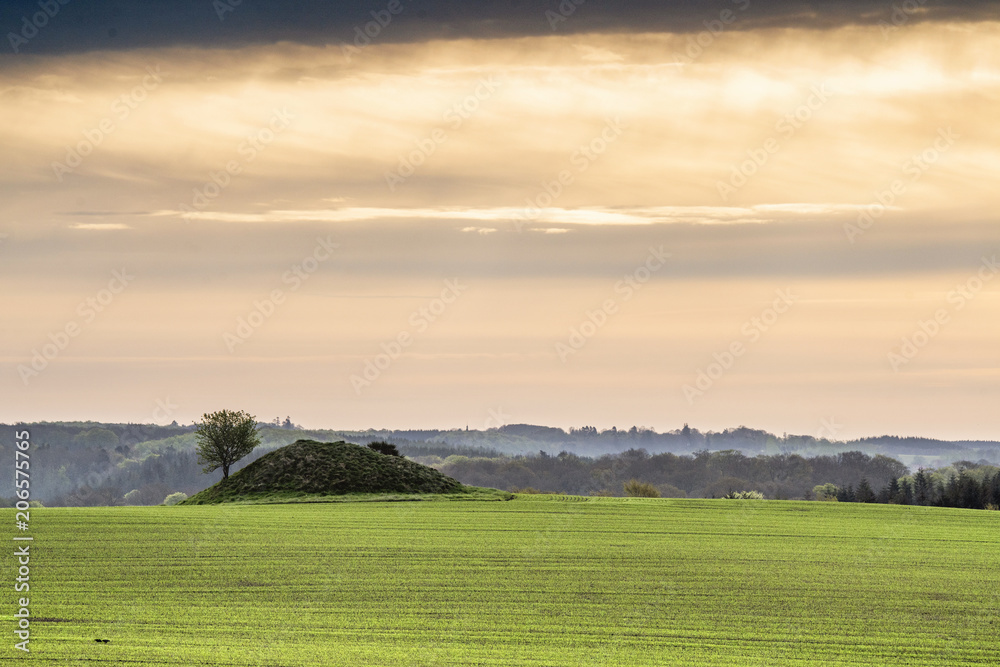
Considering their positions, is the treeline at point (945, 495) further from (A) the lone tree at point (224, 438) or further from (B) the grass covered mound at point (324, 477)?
(A) the lone tree at point (224, 438)

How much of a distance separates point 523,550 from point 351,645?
15592mm

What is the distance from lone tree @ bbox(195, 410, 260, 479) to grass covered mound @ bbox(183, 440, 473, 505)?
9.92 ft

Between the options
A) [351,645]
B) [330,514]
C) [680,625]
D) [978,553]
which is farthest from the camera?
[330,514]

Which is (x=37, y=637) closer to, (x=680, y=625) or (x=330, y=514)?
(x=680, y=625)

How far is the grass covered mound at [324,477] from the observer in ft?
194

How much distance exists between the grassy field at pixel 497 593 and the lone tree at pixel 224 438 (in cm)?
2183

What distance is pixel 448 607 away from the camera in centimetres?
2188

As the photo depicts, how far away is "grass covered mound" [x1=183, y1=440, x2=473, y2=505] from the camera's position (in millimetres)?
59156

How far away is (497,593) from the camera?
23781 mm

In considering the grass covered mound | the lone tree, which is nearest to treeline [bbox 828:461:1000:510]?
the grass covered mound

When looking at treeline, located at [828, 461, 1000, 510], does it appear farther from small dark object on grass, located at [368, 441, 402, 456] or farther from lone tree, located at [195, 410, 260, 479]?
lone tree, located at [195, 410, 260, 479]

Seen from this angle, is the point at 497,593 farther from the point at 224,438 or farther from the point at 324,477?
the point at 224,438

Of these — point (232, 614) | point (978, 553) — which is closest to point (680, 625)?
point (232, 614)

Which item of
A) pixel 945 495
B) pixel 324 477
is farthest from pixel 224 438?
pixel 945 495
